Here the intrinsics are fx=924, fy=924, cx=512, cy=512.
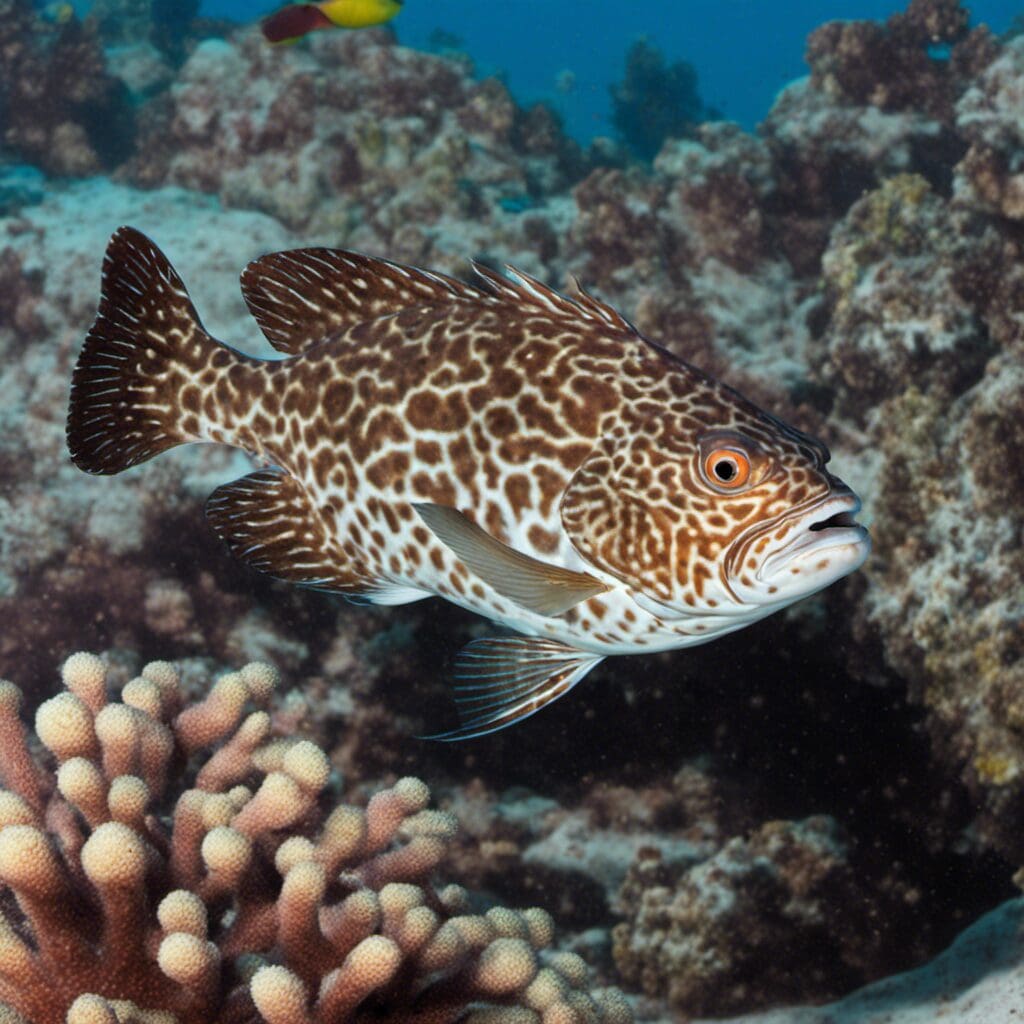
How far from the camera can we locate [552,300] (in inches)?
133

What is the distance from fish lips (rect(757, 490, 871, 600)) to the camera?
268cm

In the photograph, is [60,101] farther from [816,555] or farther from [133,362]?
[816,555]

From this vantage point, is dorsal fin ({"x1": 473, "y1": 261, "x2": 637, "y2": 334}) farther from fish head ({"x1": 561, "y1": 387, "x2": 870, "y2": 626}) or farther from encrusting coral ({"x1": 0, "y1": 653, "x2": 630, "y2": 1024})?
encrusting coral ({"x1": 0, "y1": 653, "x2": 630, "y2": 1024})

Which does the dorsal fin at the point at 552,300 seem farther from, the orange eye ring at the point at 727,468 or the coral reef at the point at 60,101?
the coral reef at the point at 60,101

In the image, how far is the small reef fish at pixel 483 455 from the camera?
9.52ft

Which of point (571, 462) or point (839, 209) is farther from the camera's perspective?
point (839, 209)

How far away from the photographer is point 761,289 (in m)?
8.34

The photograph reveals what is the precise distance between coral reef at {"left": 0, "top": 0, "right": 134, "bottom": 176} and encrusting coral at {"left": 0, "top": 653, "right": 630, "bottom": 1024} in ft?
39.7

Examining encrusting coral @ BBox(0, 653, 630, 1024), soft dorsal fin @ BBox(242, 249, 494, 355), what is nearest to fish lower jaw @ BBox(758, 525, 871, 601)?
encrusting coral @ BBox(0, 653, 630, 1024)

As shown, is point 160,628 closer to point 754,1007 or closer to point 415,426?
point 415,426

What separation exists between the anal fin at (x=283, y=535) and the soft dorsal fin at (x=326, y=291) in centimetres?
60

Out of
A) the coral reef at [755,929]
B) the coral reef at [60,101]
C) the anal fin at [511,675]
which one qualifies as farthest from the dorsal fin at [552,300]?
the coral reef at [60,101]

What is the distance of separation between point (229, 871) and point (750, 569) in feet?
5.95

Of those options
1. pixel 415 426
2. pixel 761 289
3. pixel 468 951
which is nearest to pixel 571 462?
pixel 415 426
